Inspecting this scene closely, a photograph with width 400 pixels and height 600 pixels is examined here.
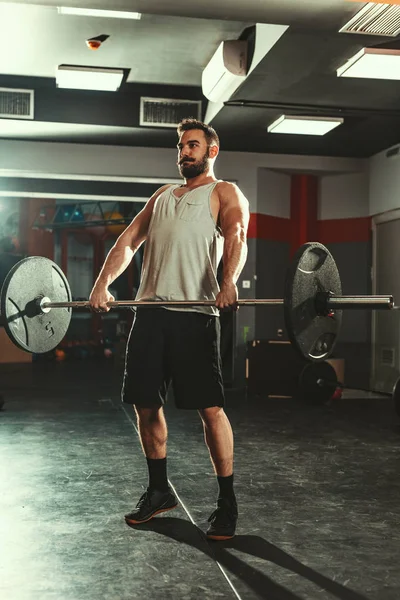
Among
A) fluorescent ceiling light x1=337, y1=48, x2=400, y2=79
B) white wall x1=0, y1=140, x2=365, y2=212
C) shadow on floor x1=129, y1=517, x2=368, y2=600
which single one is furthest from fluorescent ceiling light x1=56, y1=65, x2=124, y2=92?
shadow on floor x1=129, y1=517, x2=368, y2=600

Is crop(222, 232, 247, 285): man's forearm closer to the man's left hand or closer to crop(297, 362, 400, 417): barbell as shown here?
the man's left hand

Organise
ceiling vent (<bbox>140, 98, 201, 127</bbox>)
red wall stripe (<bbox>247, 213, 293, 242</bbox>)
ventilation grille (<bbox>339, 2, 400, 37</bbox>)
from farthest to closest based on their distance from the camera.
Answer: red wall stripe (<bbox>247, 213, 293, 242</bbox>) → ceiling vent (<bbox>140, 98, 201, 127</bbox>) → ventilation grille (<bbox>339, 2, 400, 37</bbox>)

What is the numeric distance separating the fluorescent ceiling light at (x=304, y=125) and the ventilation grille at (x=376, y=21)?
1.71 meters

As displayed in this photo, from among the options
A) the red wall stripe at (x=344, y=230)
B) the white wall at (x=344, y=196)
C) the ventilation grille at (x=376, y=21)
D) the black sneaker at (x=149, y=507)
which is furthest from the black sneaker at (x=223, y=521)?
the white wall at (x=344, y=196)

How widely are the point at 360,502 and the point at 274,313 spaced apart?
4672mm

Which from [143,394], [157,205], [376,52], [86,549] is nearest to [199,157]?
[157,205]

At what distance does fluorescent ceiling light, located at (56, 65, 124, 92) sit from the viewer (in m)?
5.19

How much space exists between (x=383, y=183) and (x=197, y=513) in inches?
205

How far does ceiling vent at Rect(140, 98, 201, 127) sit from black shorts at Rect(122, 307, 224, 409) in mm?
3929

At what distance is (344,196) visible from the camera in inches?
293

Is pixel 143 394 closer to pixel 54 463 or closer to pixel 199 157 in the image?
pixel 199 157

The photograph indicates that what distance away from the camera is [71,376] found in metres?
7.70

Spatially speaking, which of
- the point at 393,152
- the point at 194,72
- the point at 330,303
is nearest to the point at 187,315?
the point at 330,303

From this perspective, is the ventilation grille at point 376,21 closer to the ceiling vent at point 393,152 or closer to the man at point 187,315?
the man at point 187,315
